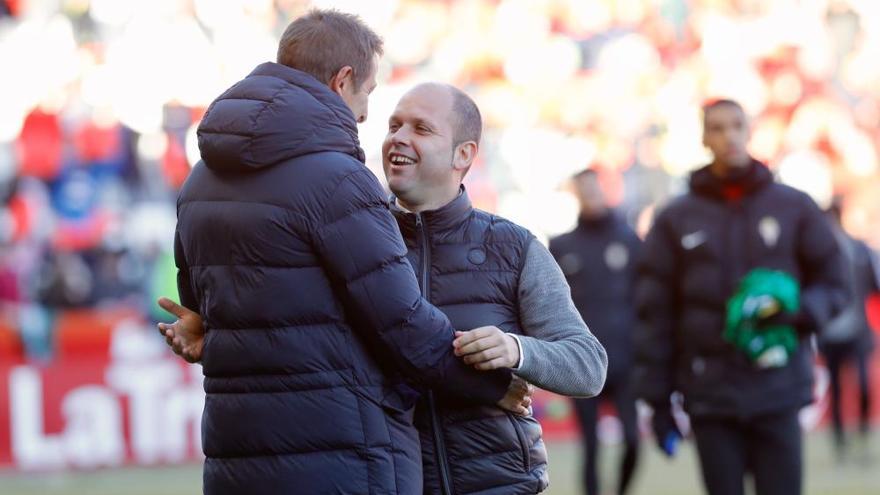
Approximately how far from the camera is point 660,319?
7.70 m

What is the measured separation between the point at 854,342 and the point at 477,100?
7219 millimetres

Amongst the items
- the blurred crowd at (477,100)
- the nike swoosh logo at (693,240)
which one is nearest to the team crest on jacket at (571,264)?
the nike swoosh logo at (693,240)

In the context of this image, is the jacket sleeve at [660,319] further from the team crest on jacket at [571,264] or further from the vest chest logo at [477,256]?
the team crest on jacket at [571,264]

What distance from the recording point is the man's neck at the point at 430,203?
499 cm

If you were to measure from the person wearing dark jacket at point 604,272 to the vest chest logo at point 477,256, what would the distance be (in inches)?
282

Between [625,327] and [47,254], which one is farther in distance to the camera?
[47,254]

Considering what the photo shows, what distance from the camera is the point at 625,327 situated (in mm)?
12477

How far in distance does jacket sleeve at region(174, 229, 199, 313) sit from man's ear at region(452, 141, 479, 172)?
0.78 m

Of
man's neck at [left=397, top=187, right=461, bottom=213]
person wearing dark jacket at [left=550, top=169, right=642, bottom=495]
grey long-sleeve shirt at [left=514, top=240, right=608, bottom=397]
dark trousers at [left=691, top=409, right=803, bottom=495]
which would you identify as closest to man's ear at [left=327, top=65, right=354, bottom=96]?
man's neck at [left=397, top=187, right=461, bottom=213]

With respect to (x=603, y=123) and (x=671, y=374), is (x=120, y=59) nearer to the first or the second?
(x=603, y=123)

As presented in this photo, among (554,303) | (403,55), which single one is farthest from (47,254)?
(554,303)

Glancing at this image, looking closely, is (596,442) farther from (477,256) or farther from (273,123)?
(273,123)

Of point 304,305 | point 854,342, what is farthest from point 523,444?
point 854,342

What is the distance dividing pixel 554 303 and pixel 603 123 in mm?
17647
